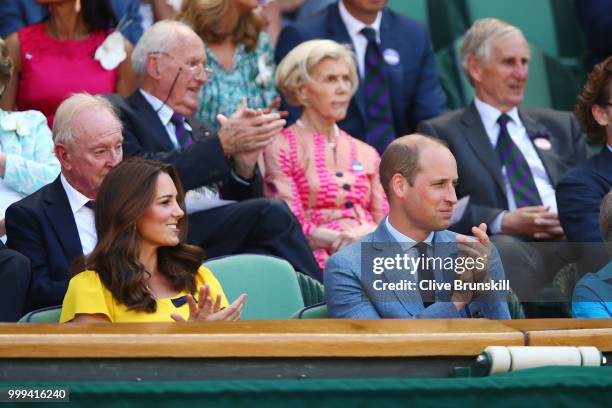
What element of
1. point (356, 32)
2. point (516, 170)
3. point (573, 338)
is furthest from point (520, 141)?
point (573, 338)

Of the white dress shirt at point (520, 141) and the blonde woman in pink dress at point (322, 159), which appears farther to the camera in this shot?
the white dress shirt at point (520, 141)

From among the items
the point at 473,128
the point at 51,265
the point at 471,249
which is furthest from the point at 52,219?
the point at 473,128

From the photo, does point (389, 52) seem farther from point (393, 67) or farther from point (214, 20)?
point (214, 20)

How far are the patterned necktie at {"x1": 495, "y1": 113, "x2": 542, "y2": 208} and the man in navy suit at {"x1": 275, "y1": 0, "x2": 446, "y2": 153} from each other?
0.58 meters

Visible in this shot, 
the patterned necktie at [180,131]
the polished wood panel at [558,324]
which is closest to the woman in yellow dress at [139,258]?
the polished wood panel at [558,324]

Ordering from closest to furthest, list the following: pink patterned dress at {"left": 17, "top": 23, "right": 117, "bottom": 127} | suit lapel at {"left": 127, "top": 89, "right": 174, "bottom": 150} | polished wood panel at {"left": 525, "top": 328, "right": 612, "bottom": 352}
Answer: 1. polished wood panel at {"left": 525, "top": 328, "right": 612, "bottom": 352}
2. suit lapel at {"left": 127, "top": 89, "right": 174, "bottom": 150}
3. pink patterned dress at {"left": 17, "top": 23, "right": 117, "bottom": 127}

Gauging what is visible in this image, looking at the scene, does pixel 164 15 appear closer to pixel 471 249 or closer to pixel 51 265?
pixel 51 265

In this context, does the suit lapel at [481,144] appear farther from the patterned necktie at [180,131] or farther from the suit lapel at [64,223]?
the suit lapel at [64,223]

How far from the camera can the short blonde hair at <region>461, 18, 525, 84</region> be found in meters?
5.88

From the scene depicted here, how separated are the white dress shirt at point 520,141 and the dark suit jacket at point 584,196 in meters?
0.55

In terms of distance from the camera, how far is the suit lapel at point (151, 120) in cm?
493

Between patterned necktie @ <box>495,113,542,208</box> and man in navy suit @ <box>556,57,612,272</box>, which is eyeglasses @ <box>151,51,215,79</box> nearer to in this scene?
patterned necktie @ <box>495,113,542,208</box>

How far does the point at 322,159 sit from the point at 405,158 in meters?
1.43

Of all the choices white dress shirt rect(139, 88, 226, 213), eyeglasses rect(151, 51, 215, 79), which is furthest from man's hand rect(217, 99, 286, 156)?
eyeglasses rect(151, 51, 215, 79)
